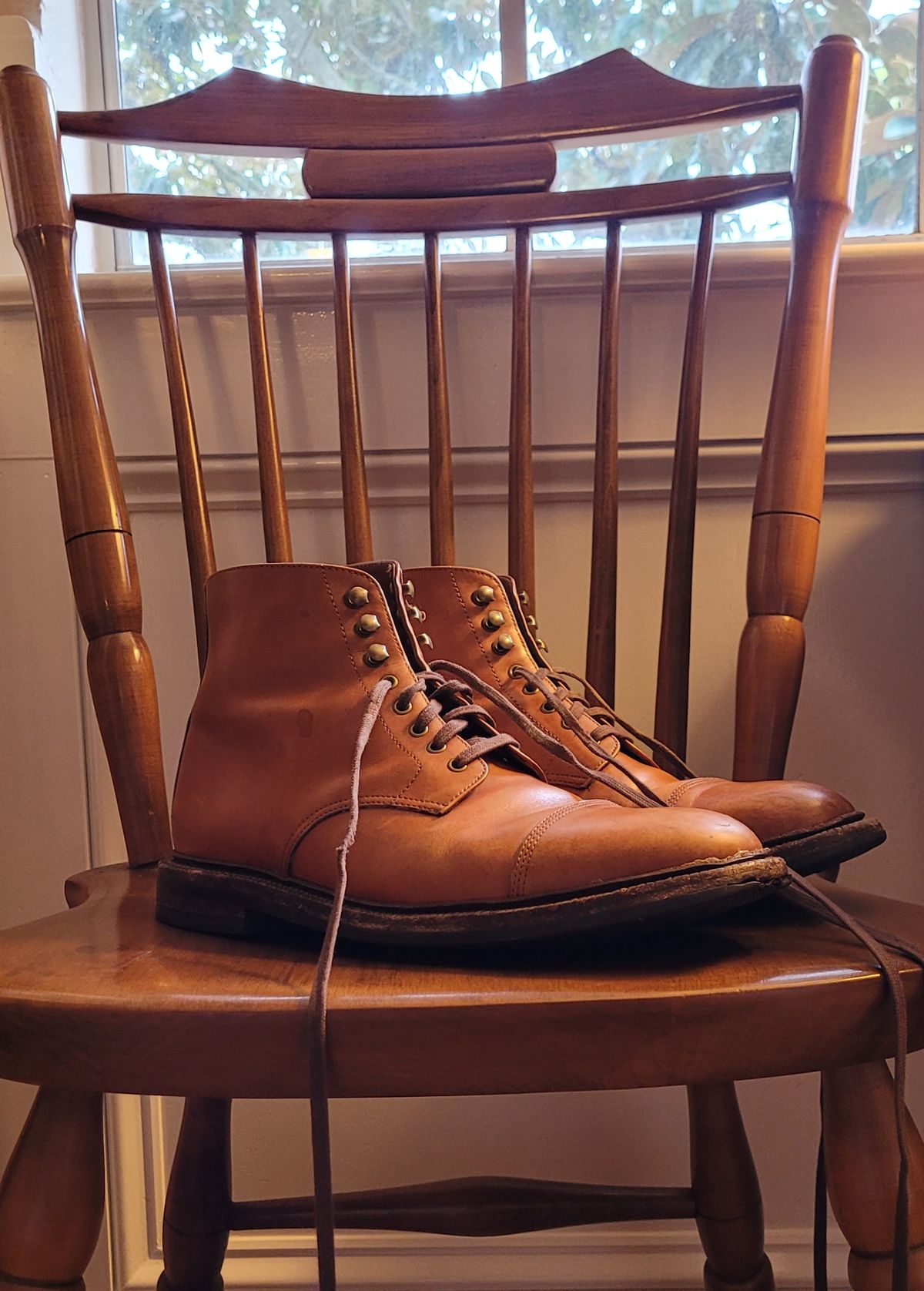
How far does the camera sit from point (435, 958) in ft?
1.29

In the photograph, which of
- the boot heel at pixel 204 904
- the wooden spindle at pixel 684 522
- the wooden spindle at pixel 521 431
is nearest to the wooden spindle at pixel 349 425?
the wooden spindle at pixel 521 431

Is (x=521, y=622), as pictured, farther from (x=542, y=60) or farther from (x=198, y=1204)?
(x=542, y=60)

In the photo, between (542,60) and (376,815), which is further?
(542,60)

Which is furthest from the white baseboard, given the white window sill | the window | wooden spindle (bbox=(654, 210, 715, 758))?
the window

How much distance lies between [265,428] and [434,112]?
0.26m

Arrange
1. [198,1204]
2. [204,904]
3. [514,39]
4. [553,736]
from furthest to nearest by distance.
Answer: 1. [514,39]
2. [198,1204]
3. [553,736]
4. [204,904]

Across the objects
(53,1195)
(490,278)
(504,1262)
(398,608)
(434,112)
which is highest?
(434,112)

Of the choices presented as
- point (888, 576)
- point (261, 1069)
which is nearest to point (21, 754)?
point (261, 1069)

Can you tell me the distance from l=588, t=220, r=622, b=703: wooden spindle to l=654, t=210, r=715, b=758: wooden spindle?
0.12 ft

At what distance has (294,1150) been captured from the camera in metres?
0.87

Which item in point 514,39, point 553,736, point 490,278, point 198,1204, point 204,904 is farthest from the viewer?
point 514,39

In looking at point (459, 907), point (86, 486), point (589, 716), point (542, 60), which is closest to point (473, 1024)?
point (459, 907)

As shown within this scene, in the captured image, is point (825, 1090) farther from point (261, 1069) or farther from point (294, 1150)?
point (294, 1150)

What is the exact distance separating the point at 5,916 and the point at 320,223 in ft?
2.03
